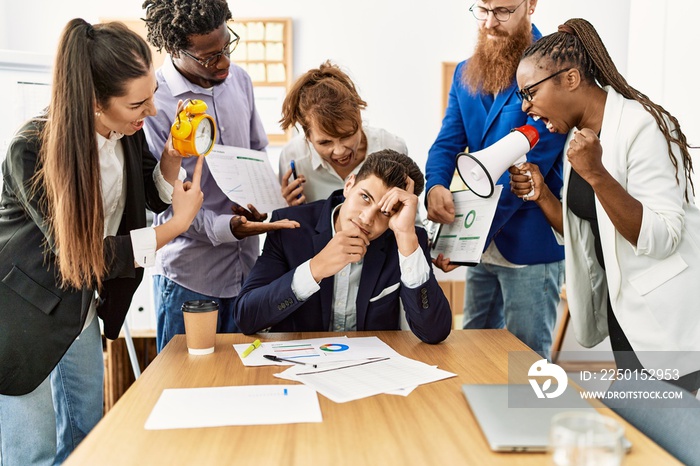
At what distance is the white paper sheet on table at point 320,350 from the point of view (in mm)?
1520

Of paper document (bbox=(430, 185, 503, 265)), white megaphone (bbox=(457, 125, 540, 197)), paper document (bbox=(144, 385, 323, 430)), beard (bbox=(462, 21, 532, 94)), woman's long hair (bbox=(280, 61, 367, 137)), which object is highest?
beard (bbox=(462, 21, 532, 94))

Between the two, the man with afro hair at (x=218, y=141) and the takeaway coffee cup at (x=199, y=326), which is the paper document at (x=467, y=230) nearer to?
the man with afro hair at (x=218, y=141)

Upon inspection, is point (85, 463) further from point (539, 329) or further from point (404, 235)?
point (539, 329)

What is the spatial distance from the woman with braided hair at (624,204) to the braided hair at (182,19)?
0.89 metres

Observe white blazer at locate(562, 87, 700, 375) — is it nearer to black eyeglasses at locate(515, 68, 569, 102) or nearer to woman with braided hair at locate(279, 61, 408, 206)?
black eyeglasses at locate(515, 68, 569, 102)

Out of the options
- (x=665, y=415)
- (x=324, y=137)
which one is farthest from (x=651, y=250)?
(x=324, y=137)

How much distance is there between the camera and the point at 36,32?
172 inches

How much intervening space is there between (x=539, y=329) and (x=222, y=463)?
1.40 m

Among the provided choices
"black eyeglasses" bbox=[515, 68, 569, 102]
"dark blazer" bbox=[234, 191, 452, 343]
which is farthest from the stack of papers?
"black eyeglasses" bbox=[515, 68, 569, 102]

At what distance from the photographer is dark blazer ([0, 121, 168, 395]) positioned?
149 centimetres

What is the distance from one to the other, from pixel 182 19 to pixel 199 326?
3.01ft

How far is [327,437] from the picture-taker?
1.09m

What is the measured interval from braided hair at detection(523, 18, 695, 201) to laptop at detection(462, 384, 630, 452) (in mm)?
741

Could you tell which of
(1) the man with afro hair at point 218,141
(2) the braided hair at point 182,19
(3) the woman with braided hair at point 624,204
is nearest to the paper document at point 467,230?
(3) the woman with braided hair at point 624,204
